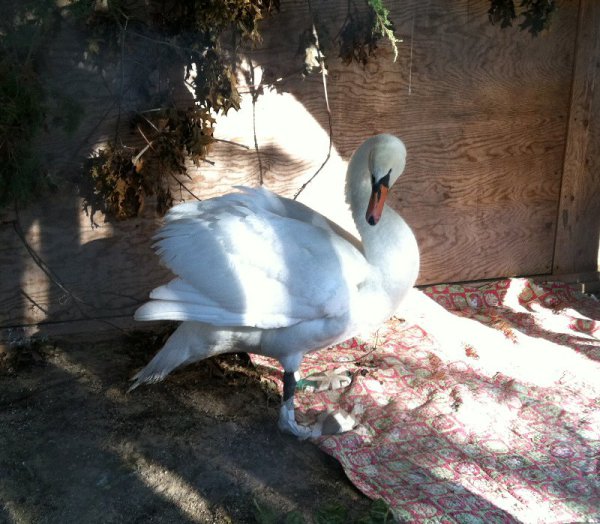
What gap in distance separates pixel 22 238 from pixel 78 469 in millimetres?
1259

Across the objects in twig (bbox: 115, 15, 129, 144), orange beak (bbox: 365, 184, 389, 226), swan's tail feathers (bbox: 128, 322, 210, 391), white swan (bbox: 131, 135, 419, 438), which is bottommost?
swan's tail feathers (bbox: 128, 322, 210, 391)

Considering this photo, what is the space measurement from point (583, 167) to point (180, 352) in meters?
2.87

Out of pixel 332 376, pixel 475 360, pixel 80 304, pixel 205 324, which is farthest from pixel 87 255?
pixel 475 360

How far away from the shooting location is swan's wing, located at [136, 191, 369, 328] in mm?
2645

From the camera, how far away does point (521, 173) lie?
13.9 ft

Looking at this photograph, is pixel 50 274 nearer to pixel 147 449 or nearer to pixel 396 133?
pixel 147 449

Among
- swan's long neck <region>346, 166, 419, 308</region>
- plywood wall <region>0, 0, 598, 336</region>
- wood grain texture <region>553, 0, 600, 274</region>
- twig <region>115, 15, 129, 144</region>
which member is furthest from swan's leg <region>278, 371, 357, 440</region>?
wood grain texture <region>553, 0, 600, 274</region>

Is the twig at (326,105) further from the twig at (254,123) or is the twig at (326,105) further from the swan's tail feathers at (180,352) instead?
the swan's tail feathers at (180,352)

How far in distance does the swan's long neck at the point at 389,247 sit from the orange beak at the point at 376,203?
0.07m

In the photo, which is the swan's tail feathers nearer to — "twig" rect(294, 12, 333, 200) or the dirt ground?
the dirt ground

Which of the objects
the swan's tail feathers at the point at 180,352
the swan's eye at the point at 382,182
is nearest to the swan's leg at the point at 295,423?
the swan's tail feathers at the point at 180,352

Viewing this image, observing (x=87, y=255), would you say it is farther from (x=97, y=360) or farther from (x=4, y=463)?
(x=4, y=463)

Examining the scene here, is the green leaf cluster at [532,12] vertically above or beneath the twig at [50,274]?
above

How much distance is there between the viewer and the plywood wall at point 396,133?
342 centimetres
